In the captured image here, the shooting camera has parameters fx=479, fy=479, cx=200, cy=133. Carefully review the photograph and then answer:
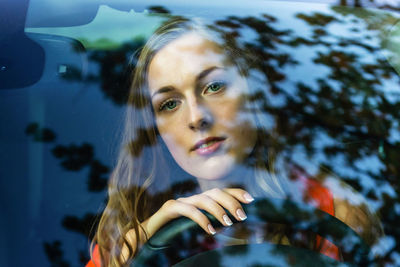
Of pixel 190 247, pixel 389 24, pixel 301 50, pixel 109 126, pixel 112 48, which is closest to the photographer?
pixel 190 247

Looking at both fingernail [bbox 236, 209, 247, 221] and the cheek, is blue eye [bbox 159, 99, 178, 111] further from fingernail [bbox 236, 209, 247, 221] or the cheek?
fingernail [bbox 236, 209, 247, 221]

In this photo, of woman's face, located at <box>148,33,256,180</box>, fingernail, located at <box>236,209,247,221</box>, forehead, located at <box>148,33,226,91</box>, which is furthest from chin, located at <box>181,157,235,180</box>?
forehead, located at <box>148,33,226,91</box>

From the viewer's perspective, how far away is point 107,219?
1282 millimetres

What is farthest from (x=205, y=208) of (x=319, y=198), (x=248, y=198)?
(x=319, y=198)

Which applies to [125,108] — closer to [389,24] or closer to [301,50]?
[301,50]

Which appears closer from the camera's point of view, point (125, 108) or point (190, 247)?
point (190, 247)

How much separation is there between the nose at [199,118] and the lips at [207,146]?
0.04m

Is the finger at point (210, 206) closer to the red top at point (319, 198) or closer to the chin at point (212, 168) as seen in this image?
the chin at point (212, 168)

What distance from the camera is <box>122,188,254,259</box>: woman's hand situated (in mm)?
1271

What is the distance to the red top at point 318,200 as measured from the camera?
1282 millimetres

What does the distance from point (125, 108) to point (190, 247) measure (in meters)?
0.44

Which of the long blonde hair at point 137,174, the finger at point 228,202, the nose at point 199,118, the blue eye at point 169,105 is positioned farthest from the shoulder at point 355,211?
the blue eye at point 169,105

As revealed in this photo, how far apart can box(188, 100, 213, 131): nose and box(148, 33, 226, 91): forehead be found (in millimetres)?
103

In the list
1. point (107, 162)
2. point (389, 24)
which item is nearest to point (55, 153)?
point (107, 162)
